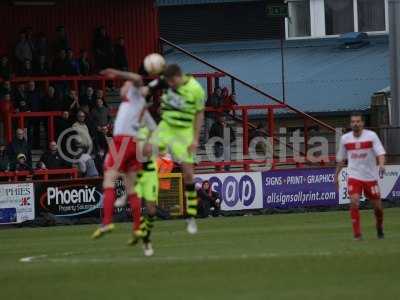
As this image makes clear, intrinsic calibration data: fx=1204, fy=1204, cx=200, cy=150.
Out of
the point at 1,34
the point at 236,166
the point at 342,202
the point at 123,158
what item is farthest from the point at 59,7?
the point at 123,158

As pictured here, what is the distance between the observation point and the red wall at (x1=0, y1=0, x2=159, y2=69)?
4072 cm

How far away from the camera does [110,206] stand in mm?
16859

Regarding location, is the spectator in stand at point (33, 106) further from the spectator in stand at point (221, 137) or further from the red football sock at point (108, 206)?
the red football sock at point (108, 206)

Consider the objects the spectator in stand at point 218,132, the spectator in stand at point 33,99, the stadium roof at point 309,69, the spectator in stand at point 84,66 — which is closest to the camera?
the spectator in stand at point 33,99

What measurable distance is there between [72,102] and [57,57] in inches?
113

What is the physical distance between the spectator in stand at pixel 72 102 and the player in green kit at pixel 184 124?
56.6 feet

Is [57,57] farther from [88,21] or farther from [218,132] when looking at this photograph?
[218,132]

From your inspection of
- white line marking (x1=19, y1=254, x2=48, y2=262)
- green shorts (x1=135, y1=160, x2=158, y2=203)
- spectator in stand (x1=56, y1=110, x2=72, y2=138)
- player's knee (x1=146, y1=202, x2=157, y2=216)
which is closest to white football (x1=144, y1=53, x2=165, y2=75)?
green shorts (x1=135, y1=160, x2=158, y2=203)

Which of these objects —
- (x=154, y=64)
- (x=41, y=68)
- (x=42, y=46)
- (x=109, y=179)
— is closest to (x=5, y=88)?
(x=41, y=68)

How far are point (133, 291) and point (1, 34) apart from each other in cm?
2813

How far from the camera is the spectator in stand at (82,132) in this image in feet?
111

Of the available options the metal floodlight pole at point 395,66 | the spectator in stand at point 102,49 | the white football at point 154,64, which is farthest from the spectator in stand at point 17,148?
the white football at point 154,64

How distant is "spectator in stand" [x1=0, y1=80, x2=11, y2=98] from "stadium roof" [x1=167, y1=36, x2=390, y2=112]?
596 inches

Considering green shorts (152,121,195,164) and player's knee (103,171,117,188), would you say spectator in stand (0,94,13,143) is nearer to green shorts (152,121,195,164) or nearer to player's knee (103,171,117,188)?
green shorts (152,121,195,164)
